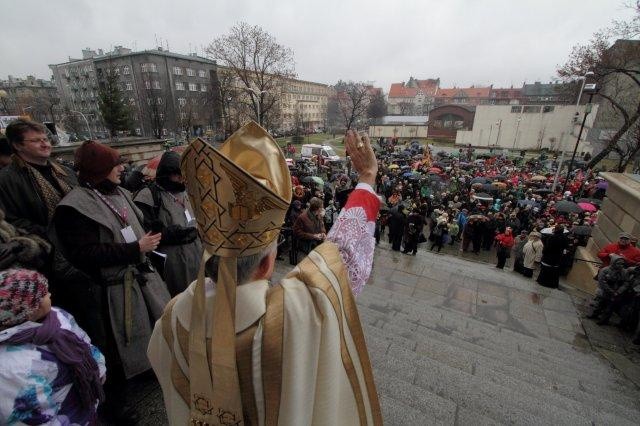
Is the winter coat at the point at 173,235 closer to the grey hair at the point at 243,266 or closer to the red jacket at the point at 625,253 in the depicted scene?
the grey hair at the point at 243,266

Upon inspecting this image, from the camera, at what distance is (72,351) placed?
5.59ft

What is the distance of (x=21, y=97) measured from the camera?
60469 mm

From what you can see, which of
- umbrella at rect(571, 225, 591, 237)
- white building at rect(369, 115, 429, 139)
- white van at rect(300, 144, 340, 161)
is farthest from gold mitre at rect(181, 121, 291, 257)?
white building at rect(369, 115, 429, 139)

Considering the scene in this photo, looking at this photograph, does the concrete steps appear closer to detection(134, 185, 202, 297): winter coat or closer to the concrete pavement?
the concrete pavement

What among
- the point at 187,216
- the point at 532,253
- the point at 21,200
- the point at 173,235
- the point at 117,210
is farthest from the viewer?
the point at 532,253

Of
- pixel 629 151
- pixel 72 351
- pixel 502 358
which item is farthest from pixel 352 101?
pixel 72 351

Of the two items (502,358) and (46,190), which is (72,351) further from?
(502,358)

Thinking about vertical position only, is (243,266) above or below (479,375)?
above

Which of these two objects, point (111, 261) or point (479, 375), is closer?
point (111, 261)

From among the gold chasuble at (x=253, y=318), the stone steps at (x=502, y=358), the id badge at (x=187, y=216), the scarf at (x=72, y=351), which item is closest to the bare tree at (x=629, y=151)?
the stone steps at (x=502, y=358)

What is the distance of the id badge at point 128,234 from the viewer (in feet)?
7.85

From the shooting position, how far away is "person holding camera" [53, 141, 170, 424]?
217cm

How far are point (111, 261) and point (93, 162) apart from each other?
0.73m

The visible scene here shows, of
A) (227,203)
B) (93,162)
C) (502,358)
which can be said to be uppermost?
(227,203)
